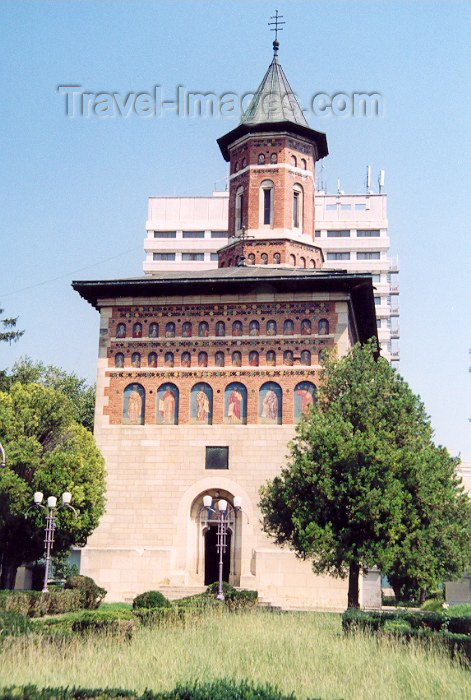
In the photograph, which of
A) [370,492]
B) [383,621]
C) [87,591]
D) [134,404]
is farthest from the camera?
[134,404]

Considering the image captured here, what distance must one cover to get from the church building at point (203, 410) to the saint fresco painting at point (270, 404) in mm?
38

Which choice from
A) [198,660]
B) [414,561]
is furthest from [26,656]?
[414,561]

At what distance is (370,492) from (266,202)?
17.6m

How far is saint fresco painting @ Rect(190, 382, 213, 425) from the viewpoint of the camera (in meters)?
31.6

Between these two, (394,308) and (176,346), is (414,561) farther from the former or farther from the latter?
(394,308)

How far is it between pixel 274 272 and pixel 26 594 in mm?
15914

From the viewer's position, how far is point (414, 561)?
2358 cm

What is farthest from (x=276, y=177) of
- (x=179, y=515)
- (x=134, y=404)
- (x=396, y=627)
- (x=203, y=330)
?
(x=396, y=627)

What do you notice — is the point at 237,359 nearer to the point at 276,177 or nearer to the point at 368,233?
the point at 276,177

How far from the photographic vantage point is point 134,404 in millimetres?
32156

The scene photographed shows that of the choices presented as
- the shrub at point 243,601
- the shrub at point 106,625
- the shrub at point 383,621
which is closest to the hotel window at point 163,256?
the shrub at point 243,601

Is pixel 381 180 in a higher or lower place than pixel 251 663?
higher

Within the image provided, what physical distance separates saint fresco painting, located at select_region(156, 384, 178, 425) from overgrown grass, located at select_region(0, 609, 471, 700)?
50.8 ft

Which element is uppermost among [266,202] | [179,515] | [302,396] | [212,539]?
[266,202]
